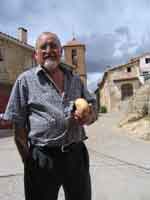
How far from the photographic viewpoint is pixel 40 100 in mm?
1984

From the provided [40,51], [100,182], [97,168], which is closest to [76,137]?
[40,51]

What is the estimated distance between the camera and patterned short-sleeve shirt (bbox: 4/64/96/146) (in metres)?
1.96

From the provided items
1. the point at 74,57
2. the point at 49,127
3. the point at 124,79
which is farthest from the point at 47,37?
the point at 74,57

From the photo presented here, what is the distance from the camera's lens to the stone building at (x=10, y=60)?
66.6ft

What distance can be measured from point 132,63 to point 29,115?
3748cm

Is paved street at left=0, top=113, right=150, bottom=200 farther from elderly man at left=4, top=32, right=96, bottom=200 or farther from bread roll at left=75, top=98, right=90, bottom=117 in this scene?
bread roll at left=75, top=98, right=90, bottom=117

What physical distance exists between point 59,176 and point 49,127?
1.12 feet

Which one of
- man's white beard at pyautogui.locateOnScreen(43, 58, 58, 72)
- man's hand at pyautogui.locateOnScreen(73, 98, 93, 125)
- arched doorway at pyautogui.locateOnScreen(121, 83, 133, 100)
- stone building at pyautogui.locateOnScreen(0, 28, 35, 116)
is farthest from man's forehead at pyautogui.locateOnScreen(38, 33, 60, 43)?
arched doorway at pyautogui.locateOnScreen(121, 83, 133, 100)

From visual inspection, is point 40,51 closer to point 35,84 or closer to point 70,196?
point 35,84

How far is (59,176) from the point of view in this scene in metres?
2.02

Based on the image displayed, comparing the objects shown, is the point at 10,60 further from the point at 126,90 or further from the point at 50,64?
the point at 50,64

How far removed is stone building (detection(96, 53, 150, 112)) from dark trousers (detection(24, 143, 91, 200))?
35.1 m

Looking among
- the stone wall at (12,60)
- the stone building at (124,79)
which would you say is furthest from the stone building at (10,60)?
the stone building at (124,79)

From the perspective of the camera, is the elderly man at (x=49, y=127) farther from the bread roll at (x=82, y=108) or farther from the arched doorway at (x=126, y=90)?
the arched doorway at (x=126, y=90)
